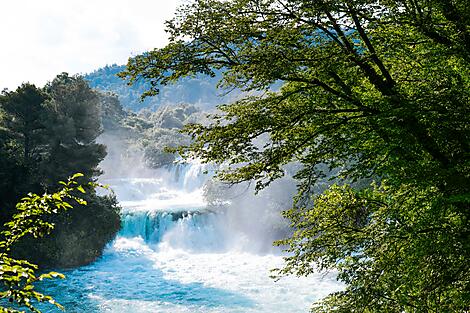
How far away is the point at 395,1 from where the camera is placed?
4953 mm

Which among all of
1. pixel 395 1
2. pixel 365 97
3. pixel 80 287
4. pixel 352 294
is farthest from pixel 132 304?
pixel 395 1

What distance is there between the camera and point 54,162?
24.2 metres

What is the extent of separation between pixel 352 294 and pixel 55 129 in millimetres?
22085

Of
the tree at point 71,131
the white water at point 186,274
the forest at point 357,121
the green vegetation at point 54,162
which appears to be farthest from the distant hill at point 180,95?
the forest at point 357,121

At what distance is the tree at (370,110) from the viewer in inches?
197

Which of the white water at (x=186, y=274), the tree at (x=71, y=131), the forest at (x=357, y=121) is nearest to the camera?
the forest at (x=357, y=121)

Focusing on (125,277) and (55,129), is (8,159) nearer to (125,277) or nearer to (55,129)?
(55,129)

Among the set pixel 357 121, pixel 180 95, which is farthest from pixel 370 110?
pixel 180 95

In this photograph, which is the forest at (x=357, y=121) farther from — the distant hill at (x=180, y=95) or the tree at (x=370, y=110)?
the distant hill at (x=180, y=95)

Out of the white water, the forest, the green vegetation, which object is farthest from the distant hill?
the forest

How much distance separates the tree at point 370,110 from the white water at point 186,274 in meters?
10.9

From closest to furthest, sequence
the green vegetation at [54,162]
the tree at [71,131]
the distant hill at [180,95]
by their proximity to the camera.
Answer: the green vegetation at [54,162] → the tree at [71,131] → the distant hill at [180,95]

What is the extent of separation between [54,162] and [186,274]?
A: 10.3 metres

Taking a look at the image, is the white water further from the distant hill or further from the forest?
the distant hill
